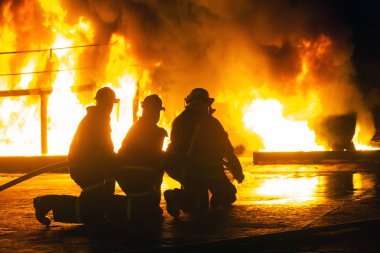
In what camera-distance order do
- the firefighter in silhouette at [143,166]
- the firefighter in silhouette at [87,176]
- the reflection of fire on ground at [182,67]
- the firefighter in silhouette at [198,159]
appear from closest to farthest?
the firefighter in silhouette at [87,176] → the firefighter in silhouette at [143,166] → the firefighter in silhouette at [198,159] → the reflection of fire on ground at [182,67]

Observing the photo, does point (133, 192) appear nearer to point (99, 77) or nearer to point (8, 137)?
point (99, 77)

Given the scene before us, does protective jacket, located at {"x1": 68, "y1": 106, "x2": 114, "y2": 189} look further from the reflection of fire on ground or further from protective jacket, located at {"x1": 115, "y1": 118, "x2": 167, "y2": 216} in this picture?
the reflection of fire on ground

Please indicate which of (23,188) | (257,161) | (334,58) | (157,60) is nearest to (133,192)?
(23,188)

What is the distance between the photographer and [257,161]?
19.6m

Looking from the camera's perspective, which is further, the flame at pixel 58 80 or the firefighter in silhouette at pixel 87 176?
the flame at pixel 58 80

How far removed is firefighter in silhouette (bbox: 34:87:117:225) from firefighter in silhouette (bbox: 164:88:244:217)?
0.93m

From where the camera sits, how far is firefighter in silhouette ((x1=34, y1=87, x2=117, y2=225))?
8008 mm

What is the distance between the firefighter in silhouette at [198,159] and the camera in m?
8.84

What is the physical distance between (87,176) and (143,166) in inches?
27.5

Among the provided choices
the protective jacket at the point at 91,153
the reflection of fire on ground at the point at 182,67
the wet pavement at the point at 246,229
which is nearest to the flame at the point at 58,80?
the reflection of fire on ground at the point at 182,67

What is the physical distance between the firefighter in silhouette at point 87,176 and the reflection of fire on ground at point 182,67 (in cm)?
1272

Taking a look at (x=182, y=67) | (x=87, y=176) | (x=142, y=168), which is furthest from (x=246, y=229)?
(x=182, y=67)

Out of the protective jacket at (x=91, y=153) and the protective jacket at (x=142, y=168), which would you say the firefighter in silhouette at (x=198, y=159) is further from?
the protective jacket at (x=91, y=153)

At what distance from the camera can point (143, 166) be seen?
27.5 feet
